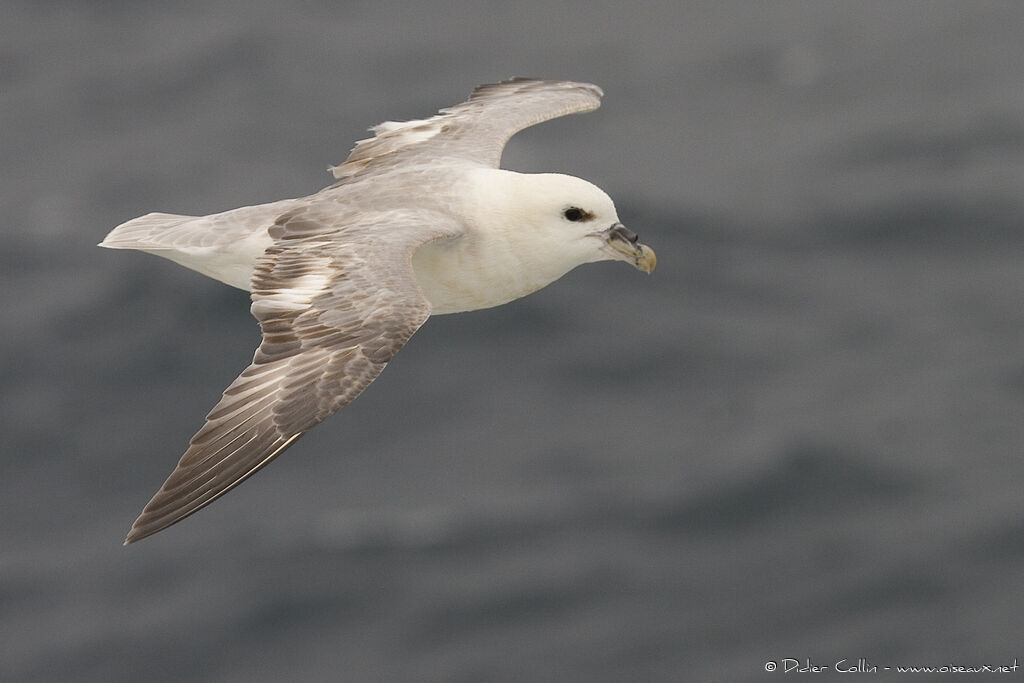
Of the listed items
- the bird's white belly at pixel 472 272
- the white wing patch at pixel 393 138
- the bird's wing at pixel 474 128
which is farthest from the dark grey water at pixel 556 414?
the bird's white belly at pixel 472 272

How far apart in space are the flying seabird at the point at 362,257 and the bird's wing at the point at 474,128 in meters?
0.02

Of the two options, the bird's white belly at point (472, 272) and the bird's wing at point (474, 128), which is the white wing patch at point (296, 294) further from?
the bird's wing at point (474, 128)

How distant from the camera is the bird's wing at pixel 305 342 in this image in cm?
760

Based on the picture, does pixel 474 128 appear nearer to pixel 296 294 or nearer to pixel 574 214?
pixel 574 214

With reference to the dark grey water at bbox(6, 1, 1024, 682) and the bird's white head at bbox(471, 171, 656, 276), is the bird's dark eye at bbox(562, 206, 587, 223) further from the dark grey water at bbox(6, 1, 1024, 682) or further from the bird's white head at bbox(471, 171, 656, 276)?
the dark grey water at bbox(6, 1, 1024, 682)

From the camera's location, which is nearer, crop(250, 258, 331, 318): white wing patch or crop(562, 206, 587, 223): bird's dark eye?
crop(250, 258, 331, 318): white wing patch

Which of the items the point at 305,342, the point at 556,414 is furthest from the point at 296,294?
the point at 556,414

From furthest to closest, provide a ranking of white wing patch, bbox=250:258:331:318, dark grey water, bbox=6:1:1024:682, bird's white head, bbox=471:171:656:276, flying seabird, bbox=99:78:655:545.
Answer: dark grey water, bbox=6:1:1024:682
bird's white head, bbox=471:171:656:276
white wing patch, bbox=250:258:331:318
flying seabird, bbox=99:78:655:545

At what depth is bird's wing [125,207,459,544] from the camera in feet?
24.9

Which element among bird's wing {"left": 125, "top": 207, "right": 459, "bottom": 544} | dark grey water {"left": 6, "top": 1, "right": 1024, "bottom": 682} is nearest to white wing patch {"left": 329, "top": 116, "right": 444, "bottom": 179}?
bird's wing {"left": 125, "top": 207, "right": 459, "bottom": 544}

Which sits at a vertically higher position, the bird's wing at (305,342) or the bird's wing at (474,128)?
the bird's wing at (474,128)

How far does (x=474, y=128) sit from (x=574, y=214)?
84.8 inches

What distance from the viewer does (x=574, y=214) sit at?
9.21m

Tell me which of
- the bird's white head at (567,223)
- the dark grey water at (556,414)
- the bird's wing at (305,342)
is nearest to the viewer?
the bird's wing at (305,342)
